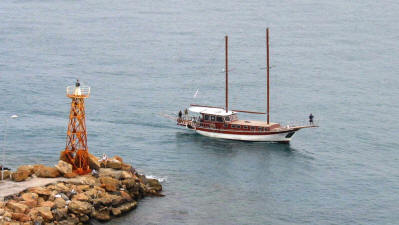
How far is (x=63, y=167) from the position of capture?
9356 centimetres

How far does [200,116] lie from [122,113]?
15.8 meters

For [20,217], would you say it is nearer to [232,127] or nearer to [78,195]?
[78,195]

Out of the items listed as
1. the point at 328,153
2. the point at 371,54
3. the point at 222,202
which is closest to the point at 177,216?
the point at 222,202

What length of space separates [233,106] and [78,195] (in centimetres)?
6099

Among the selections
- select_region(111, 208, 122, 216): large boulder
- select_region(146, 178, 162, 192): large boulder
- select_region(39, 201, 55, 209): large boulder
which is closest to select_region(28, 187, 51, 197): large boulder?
select_region(39, 201, 55, 209): large boulder

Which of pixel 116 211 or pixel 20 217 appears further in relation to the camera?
pixel 116 211

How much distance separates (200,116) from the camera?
13075 centimetres

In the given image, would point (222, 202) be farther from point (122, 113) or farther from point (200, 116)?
point (122, 113)

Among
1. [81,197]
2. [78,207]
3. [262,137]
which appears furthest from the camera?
[262,137]

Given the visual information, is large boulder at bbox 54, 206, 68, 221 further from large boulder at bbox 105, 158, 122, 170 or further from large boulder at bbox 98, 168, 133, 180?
large boulder at bbox 105, 158, 122, 170

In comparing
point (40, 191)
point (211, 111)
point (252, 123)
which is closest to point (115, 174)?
point (40, 191)

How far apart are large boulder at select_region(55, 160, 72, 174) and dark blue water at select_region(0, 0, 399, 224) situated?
32.1 feet

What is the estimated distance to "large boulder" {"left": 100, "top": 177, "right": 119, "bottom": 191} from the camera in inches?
3600

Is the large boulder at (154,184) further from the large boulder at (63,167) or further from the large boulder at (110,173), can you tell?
the large boulder at (63,167)
